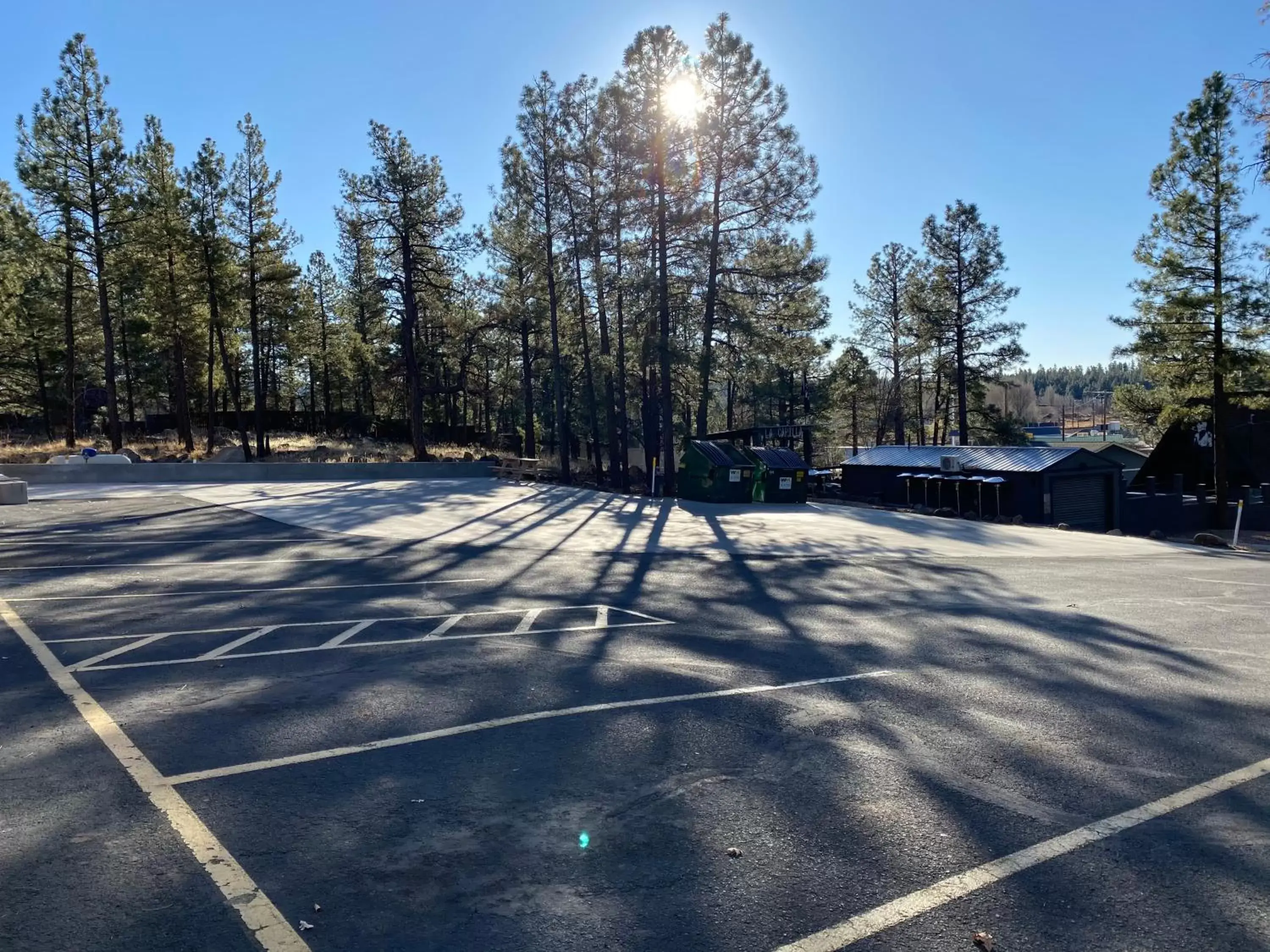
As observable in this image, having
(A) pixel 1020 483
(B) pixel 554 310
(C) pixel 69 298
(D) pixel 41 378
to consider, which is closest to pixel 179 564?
(B) pixel 554 310

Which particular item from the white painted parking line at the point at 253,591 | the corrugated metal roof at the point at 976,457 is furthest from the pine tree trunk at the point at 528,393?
the white painted parking line at the point at 253,591

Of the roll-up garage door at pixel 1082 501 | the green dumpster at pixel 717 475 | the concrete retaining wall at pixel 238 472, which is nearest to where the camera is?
the green dumpster at pixel 717 475

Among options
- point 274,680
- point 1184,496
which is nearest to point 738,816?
point 274,680

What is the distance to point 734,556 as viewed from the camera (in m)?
15.2

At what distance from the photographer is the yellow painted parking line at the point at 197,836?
3.22m

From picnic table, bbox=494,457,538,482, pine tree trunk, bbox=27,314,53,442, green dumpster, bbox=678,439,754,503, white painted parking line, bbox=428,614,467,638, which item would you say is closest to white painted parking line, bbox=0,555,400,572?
white painted parking line, bbox=428,614,467,638

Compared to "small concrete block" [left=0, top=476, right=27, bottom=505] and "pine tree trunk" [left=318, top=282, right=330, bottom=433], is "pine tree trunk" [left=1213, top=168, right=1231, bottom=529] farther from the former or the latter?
"pine tree trunk" [left=318, top=282, right=330, bottom=433]

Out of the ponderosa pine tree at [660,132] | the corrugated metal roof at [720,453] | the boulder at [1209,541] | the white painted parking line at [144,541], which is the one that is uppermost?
the ponderosa pine tree at [660,132]

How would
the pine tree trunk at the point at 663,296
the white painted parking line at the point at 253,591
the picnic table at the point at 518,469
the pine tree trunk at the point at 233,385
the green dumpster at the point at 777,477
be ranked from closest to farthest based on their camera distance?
the white painted parking line at the point at 253,591 < the green dumpster at the point at 777,477 < the pine tree trunk at the point at 663,296 < the picnic table at the point at 518,469 < the pine tree trunk at the point at 233,385

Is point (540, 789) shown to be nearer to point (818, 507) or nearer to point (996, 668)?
point (996, 668)

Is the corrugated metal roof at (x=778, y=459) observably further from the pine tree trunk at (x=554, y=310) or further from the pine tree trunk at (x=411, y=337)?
the pine tree trunk at (x=411, y=337)

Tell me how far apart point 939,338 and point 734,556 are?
3205 cm

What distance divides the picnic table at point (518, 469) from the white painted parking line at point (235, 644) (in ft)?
81.7

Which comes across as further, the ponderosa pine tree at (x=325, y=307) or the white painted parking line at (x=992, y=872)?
the ponderosa pine tree at (x=325, y=307)
